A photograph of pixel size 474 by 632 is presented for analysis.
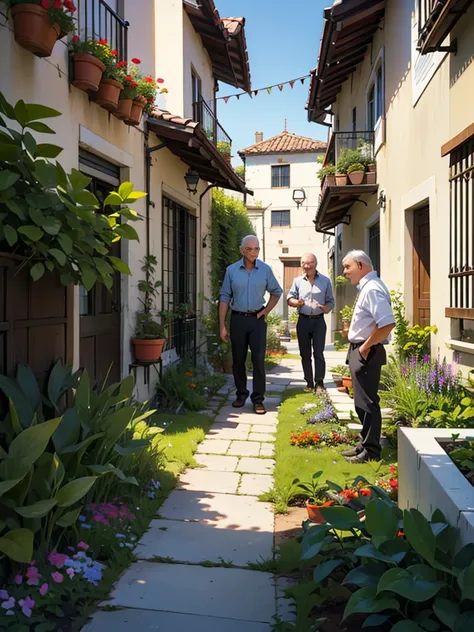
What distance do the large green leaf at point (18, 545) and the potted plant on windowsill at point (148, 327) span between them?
3.62 m

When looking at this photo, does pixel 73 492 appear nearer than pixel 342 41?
Yes

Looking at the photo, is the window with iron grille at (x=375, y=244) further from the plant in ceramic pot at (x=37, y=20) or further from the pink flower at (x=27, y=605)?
the pink flower at (x=27, y=605)

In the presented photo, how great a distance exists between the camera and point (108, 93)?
4.65 m

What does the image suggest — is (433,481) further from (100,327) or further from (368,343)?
(100,327)

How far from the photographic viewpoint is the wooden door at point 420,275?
21.9 feet

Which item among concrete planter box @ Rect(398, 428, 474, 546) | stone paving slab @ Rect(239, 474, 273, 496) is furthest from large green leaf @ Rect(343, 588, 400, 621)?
stone paving slab @ Rect(239, 474, 273, 496)

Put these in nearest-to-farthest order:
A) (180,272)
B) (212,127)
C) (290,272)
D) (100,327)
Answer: (100,327)
(180,272)
(212,127)
(290,272)

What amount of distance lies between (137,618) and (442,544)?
124 cm

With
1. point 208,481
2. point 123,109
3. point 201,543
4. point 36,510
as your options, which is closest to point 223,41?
point 123,109

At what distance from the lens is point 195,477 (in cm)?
405

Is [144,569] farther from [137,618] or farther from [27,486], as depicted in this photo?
[27,486]

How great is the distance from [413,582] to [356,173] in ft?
26.0

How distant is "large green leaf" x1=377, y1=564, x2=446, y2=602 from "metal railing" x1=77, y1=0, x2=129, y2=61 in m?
4.36

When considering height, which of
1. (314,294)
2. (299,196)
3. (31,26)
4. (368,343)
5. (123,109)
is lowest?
(368,343)
